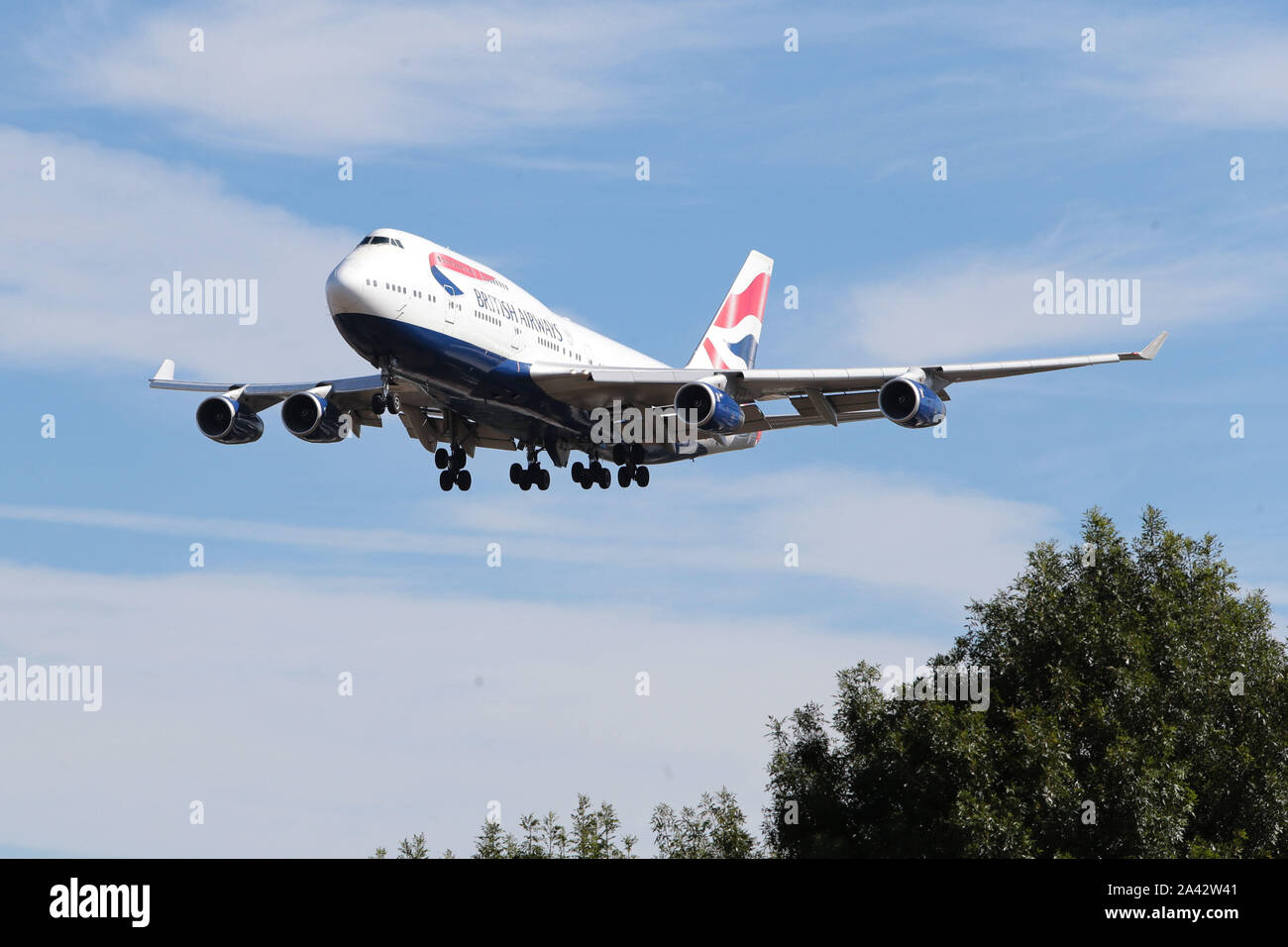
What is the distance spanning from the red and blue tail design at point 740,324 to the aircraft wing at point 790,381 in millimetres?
15034

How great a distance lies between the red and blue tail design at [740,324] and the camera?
65.2 metres

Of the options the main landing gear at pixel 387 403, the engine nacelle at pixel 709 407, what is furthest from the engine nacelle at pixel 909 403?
the main landing gear at pixel 387 403

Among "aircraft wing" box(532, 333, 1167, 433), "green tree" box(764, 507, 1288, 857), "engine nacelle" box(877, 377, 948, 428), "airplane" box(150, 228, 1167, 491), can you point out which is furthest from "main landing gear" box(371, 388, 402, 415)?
"green tree" box(764, 507, 1288, 857)

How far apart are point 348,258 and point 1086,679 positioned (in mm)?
30403

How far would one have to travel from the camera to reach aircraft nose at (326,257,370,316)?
4050 cm

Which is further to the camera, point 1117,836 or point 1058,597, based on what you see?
point 1058,597

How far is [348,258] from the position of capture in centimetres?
4150

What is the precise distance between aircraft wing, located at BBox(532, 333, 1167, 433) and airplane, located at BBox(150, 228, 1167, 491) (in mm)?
54

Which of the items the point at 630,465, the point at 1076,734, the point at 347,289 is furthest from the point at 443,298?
the point at 1076,734

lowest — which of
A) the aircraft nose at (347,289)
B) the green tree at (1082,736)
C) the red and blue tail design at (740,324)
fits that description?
the green tree at (1082,736)

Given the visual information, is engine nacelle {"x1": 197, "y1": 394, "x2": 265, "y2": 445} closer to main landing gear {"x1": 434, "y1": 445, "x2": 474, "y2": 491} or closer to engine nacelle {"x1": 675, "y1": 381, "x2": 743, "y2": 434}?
main landing gear {"x1": 434, "y1": 445, "x2": 474, "y2": 491}

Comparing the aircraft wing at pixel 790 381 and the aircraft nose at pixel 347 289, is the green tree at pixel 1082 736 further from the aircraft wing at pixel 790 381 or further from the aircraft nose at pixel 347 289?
the aircraft nose at pixel 347 289

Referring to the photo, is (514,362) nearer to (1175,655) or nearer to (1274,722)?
(1175,655)
